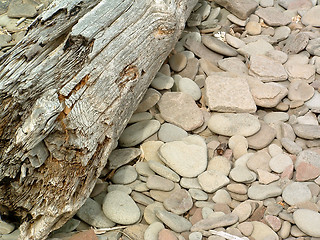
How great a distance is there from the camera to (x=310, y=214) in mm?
2891

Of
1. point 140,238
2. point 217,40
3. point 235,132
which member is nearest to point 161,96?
point 235,132

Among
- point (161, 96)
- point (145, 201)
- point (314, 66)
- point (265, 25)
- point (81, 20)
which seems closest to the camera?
point (81, 20)

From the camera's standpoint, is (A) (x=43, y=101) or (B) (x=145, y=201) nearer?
(A) (x=43, y=101)

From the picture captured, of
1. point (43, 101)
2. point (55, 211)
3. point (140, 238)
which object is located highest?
point (43, 101)

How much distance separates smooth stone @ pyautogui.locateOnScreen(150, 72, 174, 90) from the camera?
370 centimetres

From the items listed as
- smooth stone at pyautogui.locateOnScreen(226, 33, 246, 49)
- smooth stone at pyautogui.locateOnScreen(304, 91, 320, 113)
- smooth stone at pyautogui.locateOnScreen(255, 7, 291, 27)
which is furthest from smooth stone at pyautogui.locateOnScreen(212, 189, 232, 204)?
smooth stone at pyautogui.locateOnScreen(255, 7, 291, 27)

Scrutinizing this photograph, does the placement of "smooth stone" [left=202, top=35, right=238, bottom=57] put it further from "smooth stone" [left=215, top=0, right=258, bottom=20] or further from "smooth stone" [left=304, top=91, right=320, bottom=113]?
"smooth stone" [left=304, top=91, right=320, bottom=113]

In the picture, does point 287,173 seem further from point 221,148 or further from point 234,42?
point 234,42

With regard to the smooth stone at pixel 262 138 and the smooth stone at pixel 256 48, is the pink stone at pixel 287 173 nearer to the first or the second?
the smooth stone at pixel 262 138

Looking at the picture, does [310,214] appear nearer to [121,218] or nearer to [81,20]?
[121,218]

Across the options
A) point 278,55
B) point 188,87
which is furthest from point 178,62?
point 278,55

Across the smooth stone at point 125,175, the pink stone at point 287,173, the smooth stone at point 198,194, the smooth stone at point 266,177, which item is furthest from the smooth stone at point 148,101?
the pink stone at point 287,173

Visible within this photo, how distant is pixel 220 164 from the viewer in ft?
10.6

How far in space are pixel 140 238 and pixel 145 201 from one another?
247 mm
